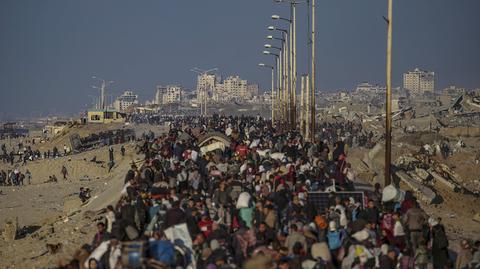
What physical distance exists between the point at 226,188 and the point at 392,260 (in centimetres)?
553

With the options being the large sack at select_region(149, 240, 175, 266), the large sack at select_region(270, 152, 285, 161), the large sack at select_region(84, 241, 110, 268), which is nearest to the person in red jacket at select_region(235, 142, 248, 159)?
the large sack at select_region(270, 152, 285, 161)

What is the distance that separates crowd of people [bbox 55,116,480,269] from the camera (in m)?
13.9

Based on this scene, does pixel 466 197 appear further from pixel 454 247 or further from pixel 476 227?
pixel 454 247

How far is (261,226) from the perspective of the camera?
15.7m

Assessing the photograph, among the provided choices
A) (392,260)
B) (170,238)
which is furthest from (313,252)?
(170,238)

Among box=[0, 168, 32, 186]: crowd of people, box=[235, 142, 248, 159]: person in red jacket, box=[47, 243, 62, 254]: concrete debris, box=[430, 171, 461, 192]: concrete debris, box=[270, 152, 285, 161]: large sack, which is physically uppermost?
box=[235, 142, 248, 159]: person in red jacket

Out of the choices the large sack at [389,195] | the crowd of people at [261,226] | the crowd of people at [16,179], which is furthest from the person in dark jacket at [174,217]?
the crowd of people at [16,179]

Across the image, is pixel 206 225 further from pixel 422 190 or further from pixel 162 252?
pixel 422 190

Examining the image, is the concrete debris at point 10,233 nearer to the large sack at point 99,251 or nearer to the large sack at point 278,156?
the large sack at point 278,156

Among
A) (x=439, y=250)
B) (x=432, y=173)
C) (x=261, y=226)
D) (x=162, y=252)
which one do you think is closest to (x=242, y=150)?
(x=439, y=250)

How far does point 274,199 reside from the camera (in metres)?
18.4

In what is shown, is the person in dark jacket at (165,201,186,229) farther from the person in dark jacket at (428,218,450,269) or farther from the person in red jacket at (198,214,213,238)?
the person in dark jacket at (428,218,450,269)

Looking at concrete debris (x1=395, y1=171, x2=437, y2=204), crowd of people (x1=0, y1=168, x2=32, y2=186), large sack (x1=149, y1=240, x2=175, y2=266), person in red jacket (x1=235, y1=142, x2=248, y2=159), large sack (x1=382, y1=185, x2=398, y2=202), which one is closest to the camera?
large sack (x1=149, y1=240, x2=175, y2=266)

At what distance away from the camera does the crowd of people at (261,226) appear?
1391cm
